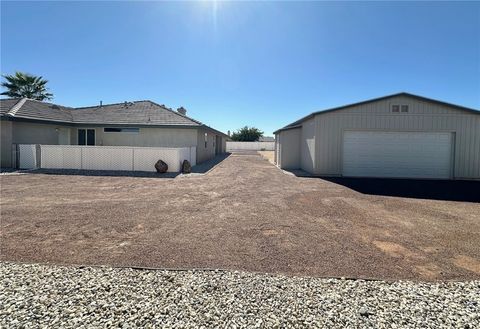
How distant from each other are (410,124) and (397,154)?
160cm

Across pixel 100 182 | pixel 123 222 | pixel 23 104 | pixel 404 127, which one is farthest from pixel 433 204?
pixel 23 104

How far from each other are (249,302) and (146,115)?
1819 cm

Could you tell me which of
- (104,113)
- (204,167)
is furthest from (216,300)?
(104,113)

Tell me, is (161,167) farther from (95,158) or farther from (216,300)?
(216,300)

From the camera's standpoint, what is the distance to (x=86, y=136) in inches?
739

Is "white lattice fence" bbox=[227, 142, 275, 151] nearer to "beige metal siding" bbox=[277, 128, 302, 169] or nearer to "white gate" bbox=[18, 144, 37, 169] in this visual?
"beige metal siding" bbox=[277, 128, 302, 169]

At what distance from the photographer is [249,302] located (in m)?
2.81

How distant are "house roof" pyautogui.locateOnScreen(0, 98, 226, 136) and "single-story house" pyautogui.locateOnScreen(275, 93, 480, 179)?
8742 mm

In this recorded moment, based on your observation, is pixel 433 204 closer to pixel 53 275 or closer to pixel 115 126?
pixel 53 275

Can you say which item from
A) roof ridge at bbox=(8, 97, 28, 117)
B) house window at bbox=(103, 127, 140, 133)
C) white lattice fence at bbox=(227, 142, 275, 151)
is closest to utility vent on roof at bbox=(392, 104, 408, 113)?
house window at bbox=(103, 127, 140, 133)

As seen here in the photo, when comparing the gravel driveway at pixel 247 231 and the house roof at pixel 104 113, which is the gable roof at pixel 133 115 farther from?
the gravel driveway at pixel 247 231

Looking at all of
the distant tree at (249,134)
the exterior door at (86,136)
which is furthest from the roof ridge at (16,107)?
the distant tree at (249,134)

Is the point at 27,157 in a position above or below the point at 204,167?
above

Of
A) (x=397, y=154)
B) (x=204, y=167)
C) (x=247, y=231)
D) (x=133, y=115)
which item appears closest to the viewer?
(x=247, y=231)
